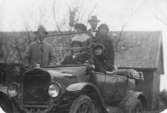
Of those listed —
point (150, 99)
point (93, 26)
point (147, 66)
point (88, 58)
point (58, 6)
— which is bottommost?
point (150, 99)

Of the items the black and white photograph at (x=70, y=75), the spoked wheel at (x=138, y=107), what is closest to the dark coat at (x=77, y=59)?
the black and white photograph at (x=70, y=75)

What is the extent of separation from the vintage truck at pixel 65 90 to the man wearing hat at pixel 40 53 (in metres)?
0.33

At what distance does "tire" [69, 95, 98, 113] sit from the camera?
4.87 metres

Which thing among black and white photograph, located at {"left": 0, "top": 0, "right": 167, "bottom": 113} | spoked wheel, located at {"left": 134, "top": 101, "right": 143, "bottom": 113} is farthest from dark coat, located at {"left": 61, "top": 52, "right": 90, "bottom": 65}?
spoked wheel, located at {"left": 134, "top": 101, "right": 143, "bottom": 113}

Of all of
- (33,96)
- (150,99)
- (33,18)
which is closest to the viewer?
(33,96)

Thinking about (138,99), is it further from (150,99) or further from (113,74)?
(150,99)

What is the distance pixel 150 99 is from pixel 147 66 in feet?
5.76

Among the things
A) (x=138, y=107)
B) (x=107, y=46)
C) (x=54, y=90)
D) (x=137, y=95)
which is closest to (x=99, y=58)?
(x=107, y=46)

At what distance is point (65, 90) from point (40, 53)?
1365mm

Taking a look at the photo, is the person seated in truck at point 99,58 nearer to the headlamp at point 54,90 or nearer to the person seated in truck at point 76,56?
the person seated in truck at point 76,56

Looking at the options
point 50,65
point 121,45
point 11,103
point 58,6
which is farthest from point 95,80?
point 121,45

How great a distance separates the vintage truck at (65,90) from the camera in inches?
195

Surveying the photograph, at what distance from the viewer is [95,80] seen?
5.64 metres

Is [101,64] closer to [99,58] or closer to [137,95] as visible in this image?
[99,58]
